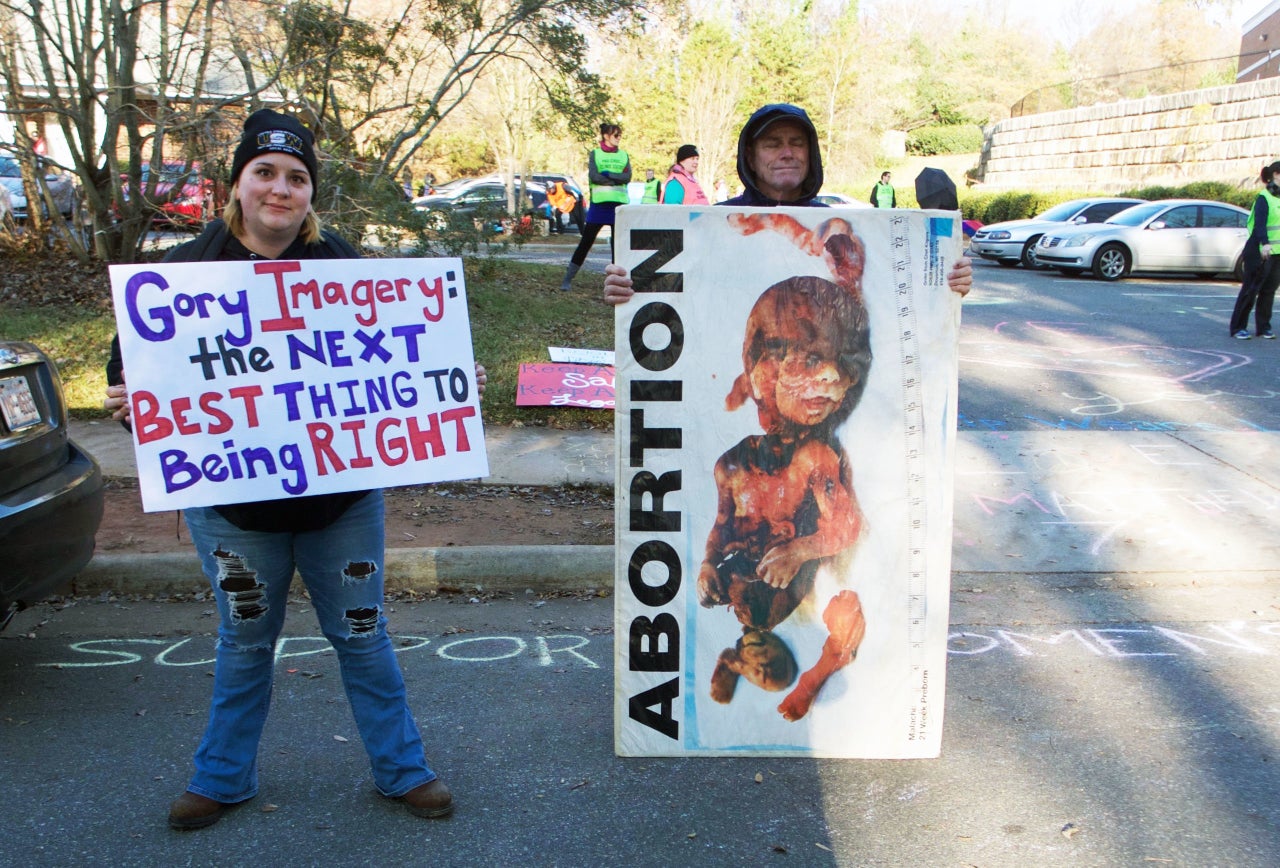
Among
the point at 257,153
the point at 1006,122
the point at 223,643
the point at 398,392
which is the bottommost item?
the point at 223,643

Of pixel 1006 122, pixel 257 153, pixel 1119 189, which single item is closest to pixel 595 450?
pixel 257 153

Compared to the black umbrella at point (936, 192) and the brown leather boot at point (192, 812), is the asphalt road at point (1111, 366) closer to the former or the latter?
the black umbrella at point (936, 192)

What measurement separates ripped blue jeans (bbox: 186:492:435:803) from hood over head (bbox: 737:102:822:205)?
5.21ft

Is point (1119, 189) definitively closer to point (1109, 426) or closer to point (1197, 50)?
point (1109, 426)

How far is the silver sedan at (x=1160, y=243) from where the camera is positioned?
17.9m

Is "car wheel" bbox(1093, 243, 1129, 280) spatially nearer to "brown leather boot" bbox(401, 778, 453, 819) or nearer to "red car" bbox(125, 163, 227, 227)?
"red car" bbox(125, 163, 227, 227)

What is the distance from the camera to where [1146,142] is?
30.8 m

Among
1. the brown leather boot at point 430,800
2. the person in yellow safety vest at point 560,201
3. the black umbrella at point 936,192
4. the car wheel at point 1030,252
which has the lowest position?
the brown leather boot at point 430,800

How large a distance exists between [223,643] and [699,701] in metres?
1.38

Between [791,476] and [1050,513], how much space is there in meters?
3.54

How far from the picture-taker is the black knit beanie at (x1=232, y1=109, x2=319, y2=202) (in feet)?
9.24

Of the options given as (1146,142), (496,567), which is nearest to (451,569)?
(496,567)

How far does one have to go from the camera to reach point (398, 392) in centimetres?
300

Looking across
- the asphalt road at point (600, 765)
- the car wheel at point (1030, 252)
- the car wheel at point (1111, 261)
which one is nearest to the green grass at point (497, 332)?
the asphalt road at point (600, 765)
